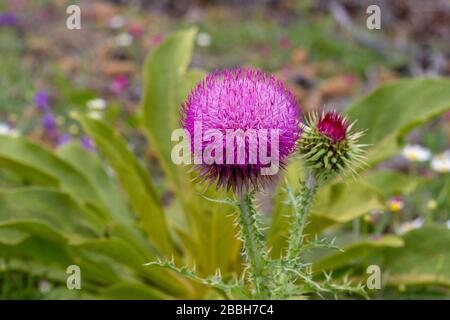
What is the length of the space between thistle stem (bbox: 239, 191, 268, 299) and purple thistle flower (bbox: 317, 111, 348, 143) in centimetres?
34

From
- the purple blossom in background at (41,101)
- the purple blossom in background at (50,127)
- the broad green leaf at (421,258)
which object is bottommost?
the broad green leaf at (421,258)

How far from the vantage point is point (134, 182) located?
10.6 feet

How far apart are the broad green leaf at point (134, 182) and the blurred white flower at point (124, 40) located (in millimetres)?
3034

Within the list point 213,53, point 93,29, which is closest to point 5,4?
point 93,29

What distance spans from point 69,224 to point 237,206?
168 cm

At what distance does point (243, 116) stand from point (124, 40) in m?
4.90

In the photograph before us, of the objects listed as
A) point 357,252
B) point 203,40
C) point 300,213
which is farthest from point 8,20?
point 300,213

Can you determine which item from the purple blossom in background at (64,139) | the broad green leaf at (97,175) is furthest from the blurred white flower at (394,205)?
the purple blossom in background at (64,139)

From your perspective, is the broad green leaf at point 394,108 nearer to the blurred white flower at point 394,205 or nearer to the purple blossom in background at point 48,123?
the blurred white flower at point 394,205

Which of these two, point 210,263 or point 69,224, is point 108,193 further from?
point 210,263

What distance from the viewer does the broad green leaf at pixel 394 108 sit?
10.8ft

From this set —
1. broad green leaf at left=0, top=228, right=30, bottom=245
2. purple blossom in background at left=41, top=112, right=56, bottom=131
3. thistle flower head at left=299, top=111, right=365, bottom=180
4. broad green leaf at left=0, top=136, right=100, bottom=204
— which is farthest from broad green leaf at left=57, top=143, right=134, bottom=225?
thistle flower head at left=299, top=111, right=365, bottom=180

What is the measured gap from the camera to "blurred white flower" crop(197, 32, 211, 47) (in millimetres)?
6807

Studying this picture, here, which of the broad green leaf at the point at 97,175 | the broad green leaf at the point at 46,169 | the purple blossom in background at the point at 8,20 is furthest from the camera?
the purple blossom in background at the point at 8,20
